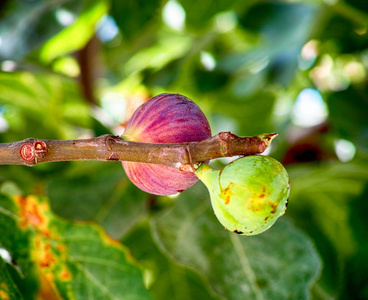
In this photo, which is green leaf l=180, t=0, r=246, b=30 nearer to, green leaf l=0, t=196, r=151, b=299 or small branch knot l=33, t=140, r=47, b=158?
green leaf l=0, t=196, r=151, b=299

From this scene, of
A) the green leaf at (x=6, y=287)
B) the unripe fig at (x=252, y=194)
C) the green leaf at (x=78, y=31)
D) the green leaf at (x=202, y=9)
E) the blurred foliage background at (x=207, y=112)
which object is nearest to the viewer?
the unripe fig at (x=252, y=194)

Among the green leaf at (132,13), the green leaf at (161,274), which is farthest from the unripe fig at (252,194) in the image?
the green leaf at (132,13)

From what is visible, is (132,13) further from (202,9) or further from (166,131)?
(166,131)

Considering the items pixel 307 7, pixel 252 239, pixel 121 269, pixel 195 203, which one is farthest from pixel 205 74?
pixel 121 269

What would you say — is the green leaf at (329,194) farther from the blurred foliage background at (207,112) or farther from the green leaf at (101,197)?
the green leaf at (101,197)

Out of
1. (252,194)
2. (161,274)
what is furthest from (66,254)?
(252,194)

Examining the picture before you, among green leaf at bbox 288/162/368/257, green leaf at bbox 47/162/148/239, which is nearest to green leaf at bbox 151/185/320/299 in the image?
green leaf at bbox 47/162/148/239
